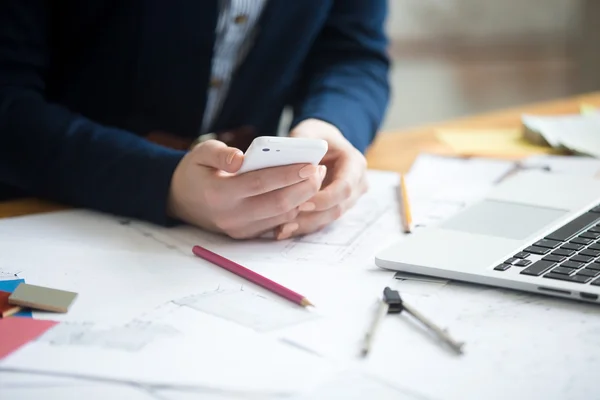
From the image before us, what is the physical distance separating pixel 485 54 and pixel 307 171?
140cm

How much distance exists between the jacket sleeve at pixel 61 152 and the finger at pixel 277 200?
10 centimetres

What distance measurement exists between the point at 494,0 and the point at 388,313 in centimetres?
153

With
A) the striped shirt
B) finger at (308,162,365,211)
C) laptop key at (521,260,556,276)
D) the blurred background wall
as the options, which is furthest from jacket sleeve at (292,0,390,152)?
the blurred background wall

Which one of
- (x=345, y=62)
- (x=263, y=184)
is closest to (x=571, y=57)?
(x=345, y=62)

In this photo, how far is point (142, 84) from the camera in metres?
0.96

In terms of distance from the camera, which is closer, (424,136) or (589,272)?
(589,272)

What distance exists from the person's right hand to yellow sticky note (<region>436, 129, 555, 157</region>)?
0.45m

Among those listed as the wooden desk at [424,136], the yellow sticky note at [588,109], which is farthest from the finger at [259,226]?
the yellow sticky note at [588,109]

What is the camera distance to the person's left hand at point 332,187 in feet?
2.31

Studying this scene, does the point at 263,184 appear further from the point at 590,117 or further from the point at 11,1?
the point at 590,117

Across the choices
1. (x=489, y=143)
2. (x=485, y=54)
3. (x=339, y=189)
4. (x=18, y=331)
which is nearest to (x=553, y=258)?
(x=339, y=189)

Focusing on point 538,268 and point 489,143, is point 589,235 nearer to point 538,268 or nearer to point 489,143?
point 538,268

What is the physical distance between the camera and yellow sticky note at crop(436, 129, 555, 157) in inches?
41.5

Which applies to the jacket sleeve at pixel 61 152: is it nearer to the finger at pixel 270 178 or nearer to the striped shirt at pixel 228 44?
the finger at pixel 270 178
